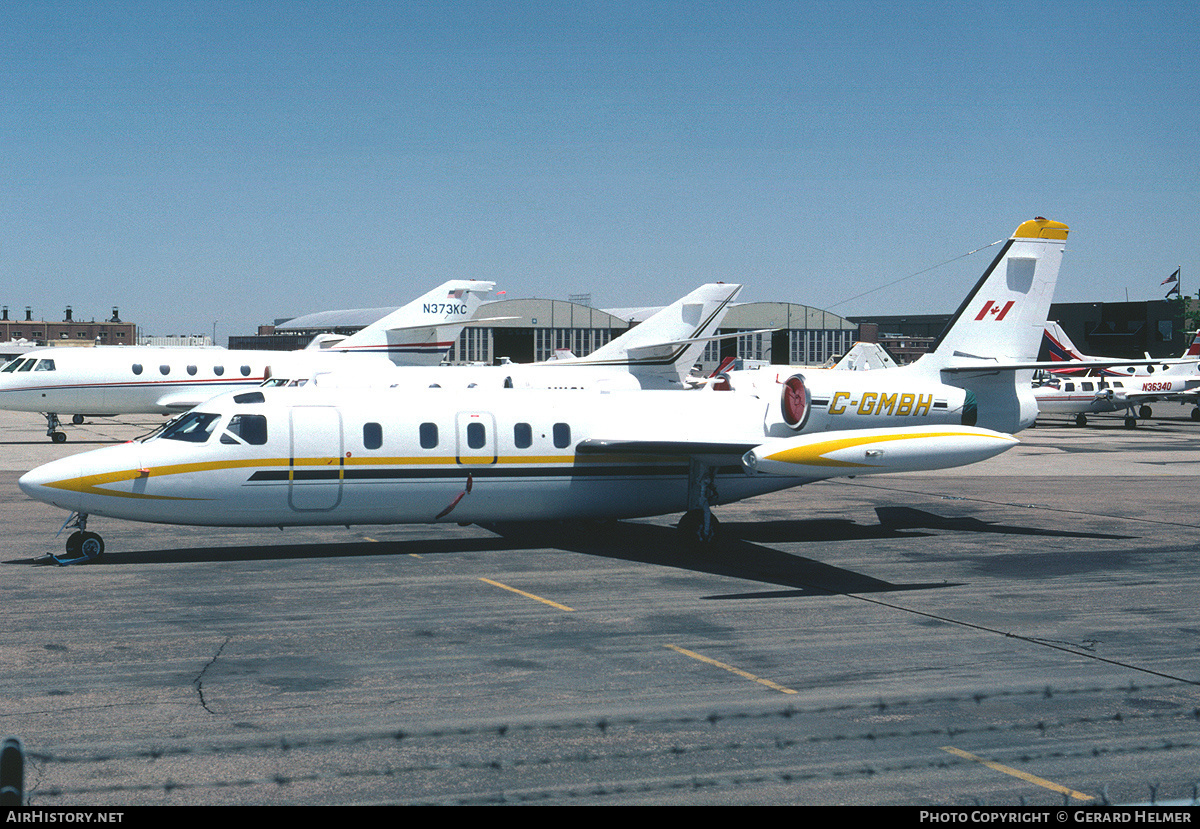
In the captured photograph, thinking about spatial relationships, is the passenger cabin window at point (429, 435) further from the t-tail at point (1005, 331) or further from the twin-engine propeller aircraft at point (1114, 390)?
the twin-engine propeller aircraft at point (1114, 390)

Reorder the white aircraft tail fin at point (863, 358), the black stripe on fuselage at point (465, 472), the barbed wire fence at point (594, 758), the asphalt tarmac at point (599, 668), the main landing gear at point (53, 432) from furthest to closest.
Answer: the white aircraft tail fin at point (863, 358), the main landing gear at point (53, 432), the black stripe on fuselage at point (465, 472), the asphalt tarmac at point (599, 668), the barbed wire fence at point (594, 758)

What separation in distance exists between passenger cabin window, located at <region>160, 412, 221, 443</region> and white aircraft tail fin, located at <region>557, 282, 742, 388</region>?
25795mm

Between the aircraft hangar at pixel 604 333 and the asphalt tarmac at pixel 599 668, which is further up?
the aircraft hangar at pixel 604 333

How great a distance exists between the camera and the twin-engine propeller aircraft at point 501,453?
644 inches

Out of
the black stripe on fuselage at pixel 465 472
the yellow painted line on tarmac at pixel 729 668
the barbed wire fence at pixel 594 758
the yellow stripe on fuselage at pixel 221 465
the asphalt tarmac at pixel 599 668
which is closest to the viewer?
the barbed wire fence at pixel 594 758

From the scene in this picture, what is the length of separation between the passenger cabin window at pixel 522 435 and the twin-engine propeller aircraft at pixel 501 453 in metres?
0.02

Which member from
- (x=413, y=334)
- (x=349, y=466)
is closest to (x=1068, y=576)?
(x=349, y=466)

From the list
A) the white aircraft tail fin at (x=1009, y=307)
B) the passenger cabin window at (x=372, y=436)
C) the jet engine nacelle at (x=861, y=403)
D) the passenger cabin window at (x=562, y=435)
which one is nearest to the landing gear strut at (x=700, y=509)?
the jet engine nacelle at (x=861, y=403)

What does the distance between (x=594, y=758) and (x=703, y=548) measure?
1028cm

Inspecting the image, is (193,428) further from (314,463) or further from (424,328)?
(424,328)

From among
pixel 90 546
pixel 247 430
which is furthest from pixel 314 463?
pixel 90 546

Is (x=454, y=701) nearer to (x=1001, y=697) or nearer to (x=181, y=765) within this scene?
(x=181, y=765)

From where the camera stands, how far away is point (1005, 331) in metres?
22.3

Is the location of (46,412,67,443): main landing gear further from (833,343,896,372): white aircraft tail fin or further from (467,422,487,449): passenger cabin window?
(833,343,896,372): white aircraft tail fin
